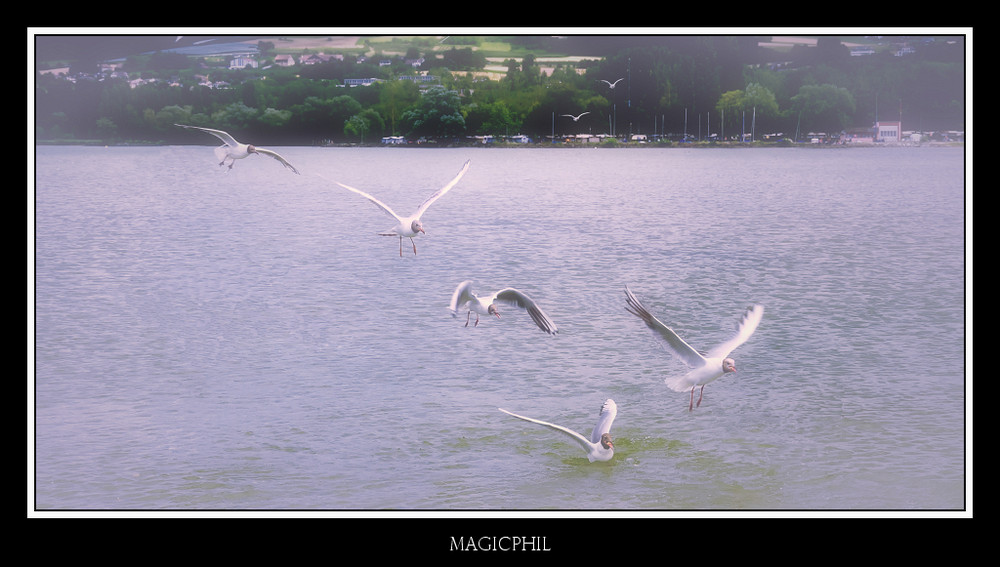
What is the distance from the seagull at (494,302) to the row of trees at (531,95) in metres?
15.5

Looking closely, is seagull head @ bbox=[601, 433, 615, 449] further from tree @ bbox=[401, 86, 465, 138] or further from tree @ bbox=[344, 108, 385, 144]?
tree @ bbox=[344, 108, 385, 144]

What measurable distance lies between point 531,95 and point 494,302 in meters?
19.2

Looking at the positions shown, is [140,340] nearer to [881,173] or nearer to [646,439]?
[646,439]

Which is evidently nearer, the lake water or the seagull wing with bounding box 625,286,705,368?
the seagull wing with bounding box 625,286,705,368

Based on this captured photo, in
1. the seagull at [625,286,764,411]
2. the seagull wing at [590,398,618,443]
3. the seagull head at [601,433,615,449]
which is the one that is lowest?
the seagull head at [601,433,615,449]

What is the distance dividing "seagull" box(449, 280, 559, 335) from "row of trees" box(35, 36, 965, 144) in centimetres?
1547

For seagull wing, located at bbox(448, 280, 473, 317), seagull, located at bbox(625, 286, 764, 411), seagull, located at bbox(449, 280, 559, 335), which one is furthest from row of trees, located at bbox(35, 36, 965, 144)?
seagull, located at bbox(625, 286, 764, 411)

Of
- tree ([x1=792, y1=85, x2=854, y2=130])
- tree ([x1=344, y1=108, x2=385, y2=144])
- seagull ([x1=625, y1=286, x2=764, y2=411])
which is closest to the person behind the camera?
seagull ([x1=625, y1=286, x2=764, y2=411])

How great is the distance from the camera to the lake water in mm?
10227

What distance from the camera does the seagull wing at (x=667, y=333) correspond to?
895 centimetres

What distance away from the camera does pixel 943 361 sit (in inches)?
576

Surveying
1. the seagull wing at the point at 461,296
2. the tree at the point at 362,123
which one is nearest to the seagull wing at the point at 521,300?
the seagull wing at the point at 461,296

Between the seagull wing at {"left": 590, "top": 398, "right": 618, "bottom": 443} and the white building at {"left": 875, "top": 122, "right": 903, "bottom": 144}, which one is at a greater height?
the white building at {"left": 875, "top": 122, "right": 903, "bottom": 144}

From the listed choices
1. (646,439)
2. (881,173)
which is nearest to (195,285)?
(646,439)
